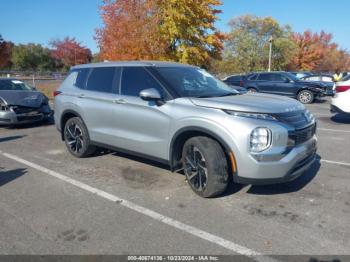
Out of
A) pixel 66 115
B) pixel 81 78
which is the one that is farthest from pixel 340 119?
pixel 66 115

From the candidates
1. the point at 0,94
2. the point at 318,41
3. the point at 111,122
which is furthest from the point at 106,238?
the point at 318,41

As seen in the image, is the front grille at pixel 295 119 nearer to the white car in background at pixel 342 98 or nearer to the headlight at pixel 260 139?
the headlight at pixel 260 139

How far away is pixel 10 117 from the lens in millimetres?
8875

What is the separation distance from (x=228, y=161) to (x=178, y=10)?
18814 mm

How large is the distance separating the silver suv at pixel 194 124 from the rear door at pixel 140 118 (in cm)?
1

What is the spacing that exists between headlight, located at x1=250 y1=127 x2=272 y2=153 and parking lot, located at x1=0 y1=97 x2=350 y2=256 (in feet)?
2.54

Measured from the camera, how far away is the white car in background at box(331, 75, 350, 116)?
30.6ft

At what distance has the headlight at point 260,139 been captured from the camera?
3.68m

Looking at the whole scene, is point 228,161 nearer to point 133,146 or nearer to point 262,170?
point 262,170

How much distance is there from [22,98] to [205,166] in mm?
7278

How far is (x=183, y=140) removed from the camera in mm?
4449

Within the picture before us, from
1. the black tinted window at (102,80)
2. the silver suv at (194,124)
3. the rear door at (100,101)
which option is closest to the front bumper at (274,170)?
the silver suv at (194,124)

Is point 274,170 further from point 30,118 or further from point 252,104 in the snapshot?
point 30,118

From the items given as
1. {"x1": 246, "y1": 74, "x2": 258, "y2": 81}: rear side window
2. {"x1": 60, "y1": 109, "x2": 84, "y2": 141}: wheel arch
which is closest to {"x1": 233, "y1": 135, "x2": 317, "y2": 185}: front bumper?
{"x1": 60, "y1": 109, "x2": 84, "y2": 141}: wheel arch
